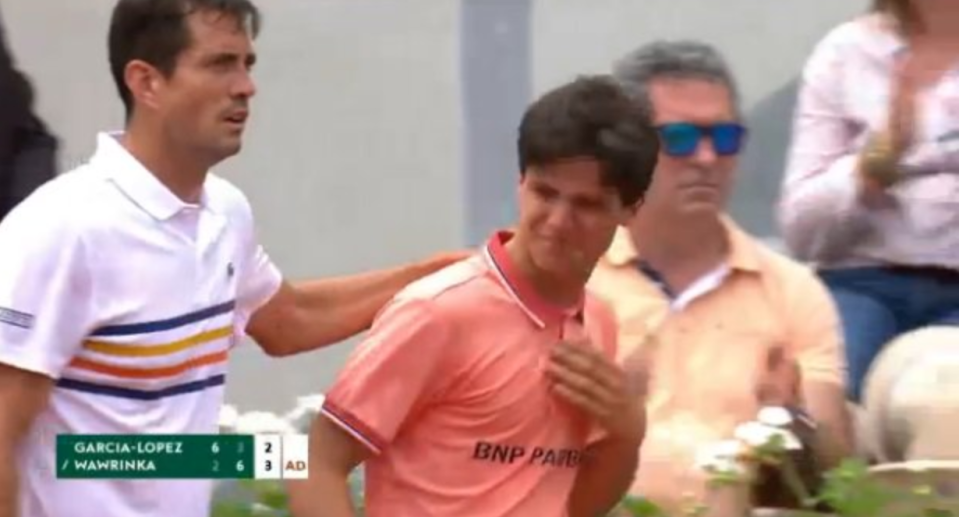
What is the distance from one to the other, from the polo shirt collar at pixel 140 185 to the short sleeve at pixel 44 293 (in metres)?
0.10

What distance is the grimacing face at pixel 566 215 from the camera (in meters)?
3.12

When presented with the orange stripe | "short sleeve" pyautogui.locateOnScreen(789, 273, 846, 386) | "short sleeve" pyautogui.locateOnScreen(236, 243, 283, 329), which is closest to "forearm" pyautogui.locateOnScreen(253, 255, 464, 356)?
"short sleeve" pyautogui.locateOnScreen(236, 243, 283, 329)

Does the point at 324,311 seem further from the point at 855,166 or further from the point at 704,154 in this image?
the point at 855,166

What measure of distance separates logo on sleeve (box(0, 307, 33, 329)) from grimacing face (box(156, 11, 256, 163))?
325mm

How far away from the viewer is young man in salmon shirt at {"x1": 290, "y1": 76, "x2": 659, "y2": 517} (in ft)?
10.2

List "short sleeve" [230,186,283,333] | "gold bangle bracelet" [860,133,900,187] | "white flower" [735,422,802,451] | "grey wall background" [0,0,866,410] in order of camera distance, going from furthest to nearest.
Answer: "grey wall background" [0,0,866,410]
"gold bangle bracelet" [860,133,900,187]
"white flower" [735,422,802,451]
"short sleeve" [230,186,283,333]

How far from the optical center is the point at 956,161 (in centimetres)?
410

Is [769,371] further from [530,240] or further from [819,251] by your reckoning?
[530,240]

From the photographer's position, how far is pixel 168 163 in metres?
3.30

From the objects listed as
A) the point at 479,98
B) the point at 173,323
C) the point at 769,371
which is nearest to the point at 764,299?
the point at 769,371

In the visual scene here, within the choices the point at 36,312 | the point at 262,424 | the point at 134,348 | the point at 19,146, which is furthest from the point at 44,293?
the point at 19,146

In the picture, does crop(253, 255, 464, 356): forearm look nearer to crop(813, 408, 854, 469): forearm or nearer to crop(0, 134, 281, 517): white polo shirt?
crop(0, 134, 281, 517): white polo shirt

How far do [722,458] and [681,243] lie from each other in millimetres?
403

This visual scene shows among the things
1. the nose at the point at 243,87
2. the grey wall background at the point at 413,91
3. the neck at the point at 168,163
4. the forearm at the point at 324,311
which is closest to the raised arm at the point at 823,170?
the grey wall background at the point at 413,91
